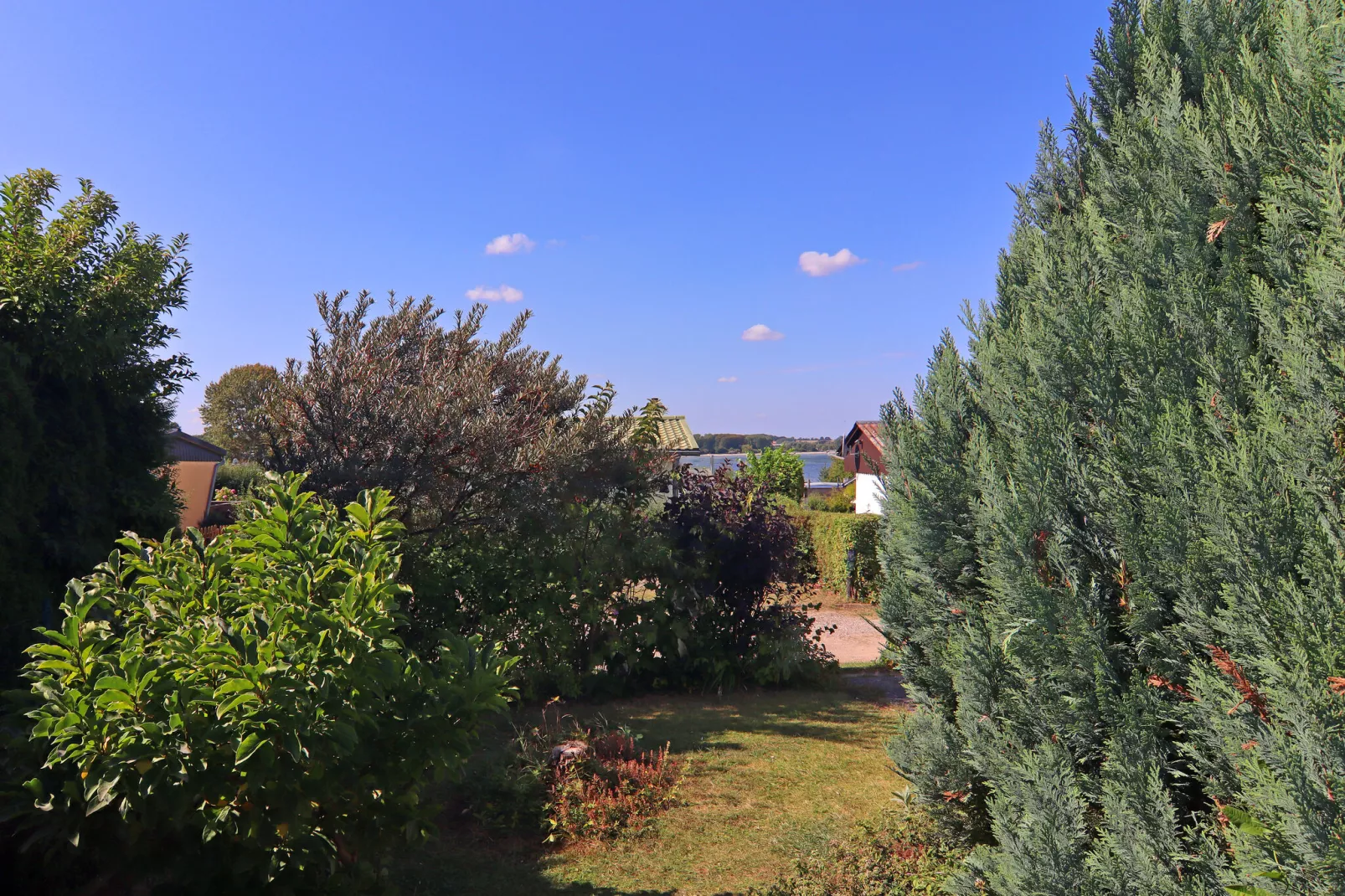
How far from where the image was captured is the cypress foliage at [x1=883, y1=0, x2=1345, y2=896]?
212 cm

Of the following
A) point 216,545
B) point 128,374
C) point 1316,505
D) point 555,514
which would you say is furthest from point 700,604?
point 1316,505

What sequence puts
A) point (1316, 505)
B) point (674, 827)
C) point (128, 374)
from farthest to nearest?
1. point (128, 374)
2. point (674, 827)
3. point (1316, 505)

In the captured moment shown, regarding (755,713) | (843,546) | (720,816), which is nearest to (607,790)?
(720,816)

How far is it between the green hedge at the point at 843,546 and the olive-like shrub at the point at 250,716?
12457mm

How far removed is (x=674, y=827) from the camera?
523 cm

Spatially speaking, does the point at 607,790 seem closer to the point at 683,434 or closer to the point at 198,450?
the point at 683,434

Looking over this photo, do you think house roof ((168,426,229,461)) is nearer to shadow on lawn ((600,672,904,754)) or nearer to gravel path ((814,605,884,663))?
gravel path ((814,605,884,663))

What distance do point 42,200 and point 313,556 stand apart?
4.99 meters

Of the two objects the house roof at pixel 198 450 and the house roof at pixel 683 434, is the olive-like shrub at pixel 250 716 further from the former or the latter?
the house roof at pixel 198 450

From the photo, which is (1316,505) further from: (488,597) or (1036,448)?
(488,597)

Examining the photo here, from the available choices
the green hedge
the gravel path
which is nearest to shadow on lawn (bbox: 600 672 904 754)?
the gravel path

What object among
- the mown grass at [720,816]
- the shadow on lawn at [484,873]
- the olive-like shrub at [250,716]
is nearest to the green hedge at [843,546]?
the mown grass at [720,816]

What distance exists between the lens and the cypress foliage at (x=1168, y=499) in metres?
2.12

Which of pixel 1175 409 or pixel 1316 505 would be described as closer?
pixel 1316 505
